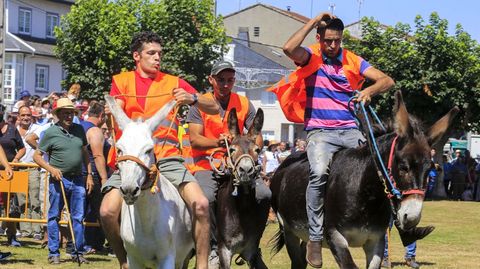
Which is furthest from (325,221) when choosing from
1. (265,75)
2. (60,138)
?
(265,75)

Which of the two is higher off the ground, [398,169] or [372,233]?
[398,169]

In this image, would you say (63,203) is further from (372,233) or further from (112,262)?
(372,233)

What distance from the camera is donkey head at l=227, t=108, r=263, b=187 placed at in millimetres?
9188

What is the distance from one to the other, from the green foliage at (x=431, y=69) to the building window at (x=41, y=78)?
34.7 m

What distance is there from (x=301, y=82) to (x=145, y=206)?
2900 mm

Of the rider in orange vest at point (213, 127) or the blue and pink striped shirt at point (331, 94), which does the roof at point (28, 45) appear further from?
the blue and pink striped shirt at point (331, 94)

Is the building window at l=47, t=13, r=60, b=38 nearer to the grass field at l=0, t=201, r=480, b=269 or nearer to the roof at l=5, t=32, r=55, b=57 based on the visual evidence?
the roof at l=5, t=32, r=55, b=57

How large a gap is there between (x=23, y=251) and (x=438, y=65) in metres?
28.2

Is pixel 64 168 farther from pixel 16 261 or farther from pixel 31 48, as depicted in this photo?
pixel 31 48

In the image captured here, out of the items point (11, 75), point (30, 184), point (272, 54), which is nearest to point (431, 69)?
point (30, 184)

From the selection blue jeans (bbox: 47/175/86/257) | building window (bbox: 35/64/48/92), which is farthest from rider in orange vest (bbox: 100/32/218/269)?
building window (bbox: 35/64/48/92)

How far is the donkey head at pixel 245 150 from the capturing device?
30.1 feet

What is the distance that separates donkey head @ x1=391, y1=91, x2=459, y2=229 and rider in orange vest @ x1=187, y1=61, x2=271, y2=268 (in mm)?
1886

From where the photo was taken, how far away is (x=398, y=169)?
8227 mm
